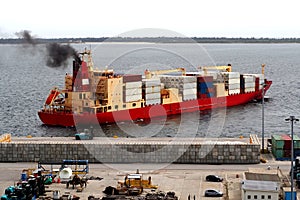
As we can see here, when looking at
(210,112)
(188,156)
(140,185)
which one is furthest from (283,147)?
(210,112)

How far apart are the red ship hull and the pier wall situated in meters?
29.7

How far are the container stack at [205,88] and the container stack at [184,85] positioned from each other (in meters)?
1.93

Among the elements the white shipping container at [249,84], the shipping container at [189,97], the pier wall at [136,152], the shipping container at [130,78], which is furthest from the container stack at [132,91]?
the pier wall at [136,152]

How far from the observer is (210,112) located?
77875 millimetres

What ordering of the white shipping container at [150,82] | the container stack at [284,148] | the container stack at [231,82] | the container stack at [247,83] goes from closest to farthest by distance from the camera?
the container stack at [284,148] < the white shipping container at [150,82] < the container stack at [231,82] < the container stack at [247,83]

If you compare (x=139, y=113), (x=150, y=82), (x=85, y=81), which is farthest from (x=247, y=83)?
(x=85, y=81)

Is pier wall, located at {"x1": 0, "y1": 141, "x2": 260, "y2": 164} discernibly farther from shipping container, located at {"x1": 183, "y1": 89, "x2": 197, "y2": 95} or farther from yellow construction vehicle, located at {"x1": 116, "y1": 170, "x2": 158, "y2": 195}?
shipping container, located at {"x1": 183, "y1": 89, "x2": 197, "y2": 95}

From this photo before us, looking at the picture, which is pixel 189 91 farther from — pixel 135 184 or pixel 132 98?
pixel 135 184

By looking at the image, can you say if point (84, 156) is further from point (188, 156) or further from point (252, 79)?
point (252, 79)

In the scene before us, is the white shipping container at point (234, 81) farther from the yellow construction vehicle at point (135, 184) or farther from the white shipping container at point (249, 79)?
the yellow construction vehicle at point (135, 184)

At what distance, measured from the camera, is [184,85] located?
77375mm

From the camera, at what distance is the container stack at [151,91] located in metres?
72.5

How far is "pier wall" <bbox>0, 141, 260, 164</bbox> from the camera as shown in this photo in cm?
3466

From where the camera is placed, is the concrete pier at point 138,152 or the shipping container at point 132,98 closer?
the concrete pier at point 138,152
